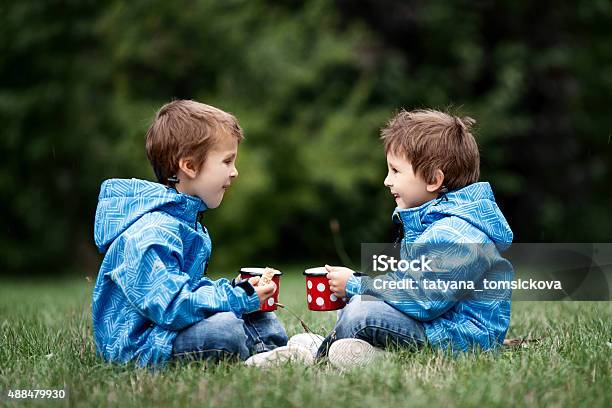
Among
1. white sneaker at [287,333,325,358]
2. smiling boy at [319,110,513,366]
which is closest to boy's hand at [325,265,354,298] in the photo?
smiling boy at [319,110,513,366]

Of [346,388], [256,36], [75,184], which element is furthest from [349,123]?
[346,388]

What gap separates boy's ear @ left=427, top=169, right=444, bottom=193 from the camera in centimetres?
367

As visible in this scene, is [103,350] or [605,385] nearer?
[605,385]

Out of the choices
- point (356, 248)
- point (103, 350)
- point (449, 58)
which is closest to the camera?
point (103, 350)

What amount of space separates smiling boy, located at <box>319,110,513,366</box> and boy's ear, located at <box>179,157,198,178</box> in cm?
75

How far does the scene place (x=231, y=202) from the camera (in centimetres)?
1198

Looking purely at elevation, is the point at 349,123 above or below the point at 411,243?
above

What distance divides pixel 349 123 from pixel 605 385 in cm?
1035

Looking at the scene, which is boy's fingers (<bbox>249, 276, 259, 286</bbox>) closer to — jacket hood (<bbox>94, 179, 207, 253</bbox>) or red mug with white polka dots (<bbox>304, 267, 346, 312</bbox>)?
red mug with white polka dots (<bbox>304, 267, 346, 312</bbox>)

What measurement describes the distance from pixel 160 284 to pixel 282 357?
0.64 meters

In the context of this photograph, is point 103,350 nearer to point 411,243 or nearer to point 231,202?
point 411,243

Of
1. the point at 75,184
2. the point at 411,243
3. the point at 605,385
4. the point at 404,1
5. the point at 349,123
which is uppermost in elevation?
the point at 404,1

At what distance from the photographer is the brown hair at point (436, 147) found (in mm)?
3672

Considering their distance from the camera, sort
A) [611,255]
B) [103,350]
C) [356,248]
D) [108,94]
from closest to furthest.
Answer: [103,350] < [611,255] < [108,94] < [356,248]
